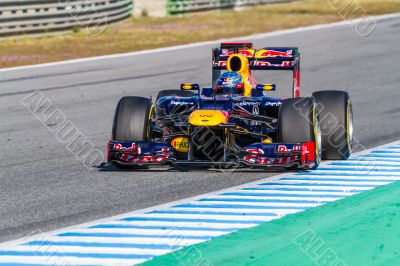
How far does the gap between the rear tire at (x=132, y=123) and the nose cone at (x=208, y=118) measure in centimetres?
56

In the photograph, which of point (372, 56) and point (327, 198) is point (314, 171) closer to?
point (327, 198)

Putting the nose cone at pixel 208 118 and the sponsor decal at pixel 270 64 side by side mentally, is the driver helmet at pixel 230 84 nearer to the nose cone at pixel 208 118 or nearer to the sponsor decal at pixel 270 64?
the sponsor decal at pixel 270 64

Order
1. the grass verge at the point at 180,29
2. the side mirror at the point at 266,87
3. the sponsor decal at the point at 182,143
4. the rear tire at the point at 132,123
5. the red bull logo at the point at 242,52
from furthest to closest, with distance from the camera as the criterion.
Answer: the grass verge at the point at 180,29, the red bull logo at the point at 242,52, the side mirror at the point at 266,87, the sponsor decal at the point at 182,143, the rear tire at the point at 132,123

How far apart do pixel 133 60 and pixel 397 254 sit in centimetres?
1639

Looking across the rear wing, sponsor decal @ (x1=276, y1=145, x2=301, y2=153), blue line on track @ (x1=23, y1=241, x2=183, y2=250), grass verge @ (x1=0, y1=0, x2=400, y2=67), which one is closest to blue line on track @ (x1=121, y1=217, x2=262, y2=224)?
blue line on track @ (x1=23, y1=241, x2=183, y2=250)

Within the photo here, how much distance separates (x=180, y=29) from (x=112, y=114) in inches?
624

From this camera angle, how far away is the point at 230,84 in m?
10.9

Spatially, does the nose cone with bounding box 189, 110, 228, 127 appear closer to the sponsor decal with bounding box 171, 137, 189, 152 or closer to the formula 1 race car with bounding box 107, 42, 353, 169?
the formula 1 race car with bounding box 107, 42, 353, 169

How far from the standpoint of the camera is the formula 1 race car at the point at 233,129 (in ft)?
32.0

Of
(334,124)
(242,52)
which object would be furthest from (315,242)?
(242,52)

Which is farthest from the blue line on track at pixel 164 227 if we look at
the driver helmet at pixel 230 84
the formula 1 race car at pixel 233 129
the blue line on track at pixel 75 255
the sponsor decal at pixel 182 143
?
the driver helmet at pixel 230 84

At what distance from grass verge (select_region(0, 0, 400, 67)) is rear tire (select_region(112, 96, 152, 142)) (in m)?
12.4

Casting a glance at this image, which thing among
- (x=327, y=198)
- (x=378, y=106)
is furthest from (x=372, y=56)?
(x=327, y=198)

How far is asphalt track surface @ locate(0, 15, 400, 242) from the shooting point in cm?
873
